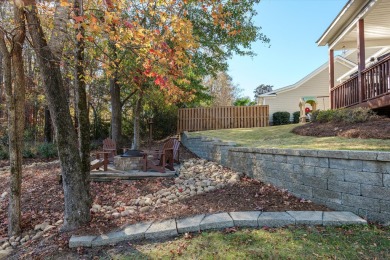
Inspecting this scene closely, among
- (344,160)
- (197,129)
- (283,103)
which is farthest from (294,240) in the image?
(283,103)

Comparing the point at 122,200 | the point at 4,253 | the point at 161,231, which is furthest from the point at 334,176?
the point at 4,253

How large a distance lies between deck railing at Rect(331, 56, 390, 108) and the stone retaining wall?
11.3 ft

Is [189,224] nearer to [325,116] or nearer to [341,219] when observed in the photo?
[341,219]

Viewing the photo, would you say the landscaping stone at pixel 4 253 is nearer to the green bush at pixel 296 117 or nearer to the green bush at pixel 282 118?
the green bush at pixel 282 118

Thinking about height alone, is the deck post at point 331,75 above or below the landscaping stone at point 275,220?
above

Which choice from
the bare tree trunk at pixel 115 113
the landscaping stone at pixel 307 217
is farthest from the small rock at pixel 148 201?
the bare tree trunk at pixel 115 113

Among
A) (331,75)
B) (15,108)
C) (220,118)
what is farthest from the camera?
(220,118)

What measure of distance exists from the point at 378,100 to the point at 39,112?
14237 mm

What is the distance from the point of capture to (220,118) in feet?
41.0

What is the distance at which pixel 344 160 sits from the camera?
9.70ft

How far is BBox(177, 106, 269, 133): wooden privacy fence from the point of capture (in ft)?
39.5

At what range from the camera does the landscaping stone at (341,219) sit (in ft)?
8.84

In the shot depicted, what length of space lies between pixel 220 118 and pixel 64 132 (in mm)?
9802

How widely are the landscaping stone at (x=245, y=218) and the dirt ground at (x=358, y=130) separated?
2.78 metres
